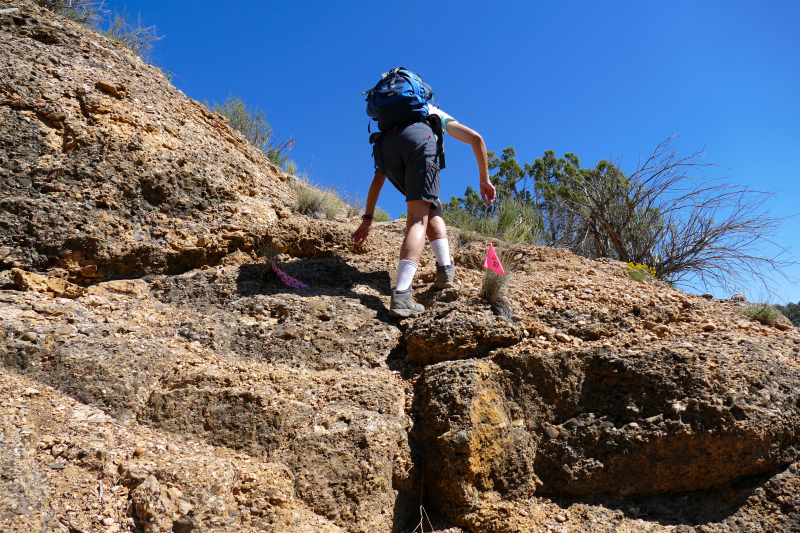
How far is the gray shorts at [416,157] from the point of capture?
372cm

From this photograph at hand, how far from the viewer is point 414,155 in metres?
3.74

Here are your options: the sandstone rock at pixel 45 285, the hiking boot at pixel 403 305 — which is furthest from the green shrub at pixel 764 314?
the sandstone rock at pixel 45 285

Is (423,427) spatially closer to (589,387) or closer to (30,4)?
(589,387)

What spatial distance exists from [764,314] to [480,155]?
2280 millimetres

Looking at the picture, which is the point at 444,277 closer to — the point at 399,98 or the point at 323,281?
the point at 323,281

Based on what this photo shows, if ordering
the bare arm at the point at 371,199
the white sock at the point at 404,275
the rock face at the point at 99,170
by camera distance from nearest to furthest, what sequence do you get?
the rock face at the point at 99,170 < the white sock at the point at 404,275 < the bare arm at the point at 371,199

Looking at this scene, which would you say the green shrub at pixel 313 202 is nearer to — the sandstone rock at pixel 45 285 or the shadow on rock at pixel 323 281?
the shadow on rock at pixel 323 281

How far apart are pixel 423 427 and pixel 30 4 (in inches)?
182

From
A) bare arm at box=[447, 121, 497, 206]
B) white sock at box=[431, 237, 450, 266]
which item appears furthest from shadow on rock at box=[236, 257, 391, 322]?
bare arm at box=[447, 121, 497, 206]

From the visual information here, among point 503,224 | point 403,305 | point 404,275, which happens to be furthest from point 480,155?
point 503,224

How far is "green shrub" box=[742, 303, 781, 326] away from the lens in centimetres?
369

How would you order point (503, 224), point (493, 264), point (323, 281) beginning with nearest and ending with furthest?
point (493, 264) → point (323, 281) → point (503, 224)

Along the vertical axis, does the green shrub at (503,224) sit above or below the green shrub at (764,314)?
above

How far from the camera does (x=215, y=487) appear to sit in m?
2.23
